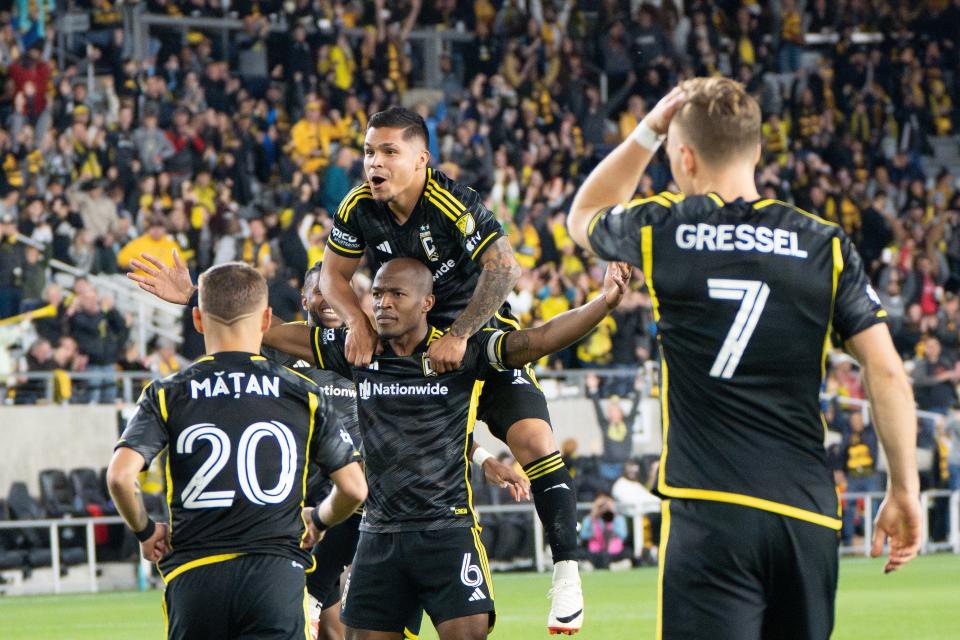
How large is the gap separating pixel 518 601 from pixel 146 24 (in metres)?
14.0

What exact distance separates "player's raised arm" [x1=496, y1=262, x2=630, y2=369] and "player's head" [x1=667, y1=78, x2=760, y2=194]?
111 centimetres

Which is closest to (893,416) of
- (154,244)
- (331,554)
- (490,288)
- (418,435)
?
(418,435)

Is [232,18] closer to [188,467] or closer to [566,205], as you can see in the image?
[566,205]

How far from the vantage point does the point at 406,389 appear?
701 centimetres

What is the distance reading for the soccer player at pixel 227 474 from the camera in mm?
5457

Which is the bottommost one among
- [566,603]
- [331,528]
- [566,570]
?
[566,603]

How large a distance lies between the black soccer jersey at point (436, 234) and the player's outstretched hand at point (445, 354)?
2.96 ft

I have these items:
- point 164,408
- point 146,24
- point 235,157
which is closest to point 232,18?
point 146,24

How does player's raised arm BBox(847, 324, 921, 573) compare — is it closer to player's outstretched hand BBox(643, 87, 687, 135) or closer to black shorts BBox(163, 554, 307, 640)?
player's outstretched hand BBox(643, 87, 687, 135)

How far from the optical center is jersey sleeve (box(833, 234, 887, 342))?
464cm

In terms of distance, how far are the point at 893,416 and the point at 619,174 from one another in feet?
3.60

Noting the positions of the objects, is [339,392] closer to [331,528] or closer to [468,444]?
[331,528]

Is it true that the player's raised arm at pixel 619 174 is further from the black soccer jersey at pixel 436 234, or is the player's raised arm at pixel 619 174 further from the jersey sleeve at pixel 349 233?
the jersey sleeve at pixel 349 233

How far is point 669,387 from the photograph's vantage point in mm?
4836
